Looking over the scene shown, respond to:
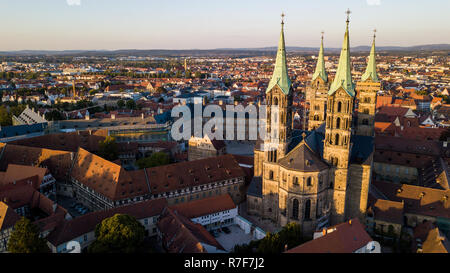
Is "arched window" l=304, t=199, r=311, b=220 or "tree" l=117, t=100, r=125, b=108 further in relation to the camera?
"tree" l=117, t=100, r=125, b=108

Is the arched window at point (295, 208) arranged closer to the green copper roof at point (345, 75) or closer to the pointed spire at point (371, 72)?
the green copper roof at point (345, 75)

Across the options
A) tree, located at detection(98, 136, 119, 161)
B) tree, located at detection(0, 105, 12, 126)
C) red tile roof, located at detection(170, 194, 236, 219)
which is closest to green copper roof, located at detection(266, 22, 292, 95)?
red tile roof, located at detection(170, 194, 236, 219)

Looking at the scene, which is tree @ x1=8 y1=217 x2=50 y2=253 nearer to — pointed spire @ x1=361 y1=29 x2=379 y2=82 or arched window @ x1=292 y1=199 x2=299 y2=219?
arched window @ x1=292 y1=199 x2=299 y2=219

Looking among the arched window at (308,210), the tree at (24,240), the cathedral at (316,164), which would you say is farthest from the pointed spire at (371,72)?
the tree at (24,240)

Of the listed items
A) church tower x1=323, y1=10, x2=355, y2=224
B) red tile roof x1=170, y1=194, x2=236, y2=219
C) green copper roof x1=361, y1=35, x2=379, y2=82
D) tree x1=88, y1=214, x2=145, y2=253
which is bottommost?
red tile roof x1=170, y1=194, x2=236, y2=219

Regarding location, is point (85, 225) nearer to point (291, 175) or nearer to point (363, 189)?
point (291, 175)

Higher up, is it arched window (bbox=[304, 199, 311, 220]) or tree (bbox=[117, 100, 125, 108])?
tree (bbox=[117, 100, 125, 108])
